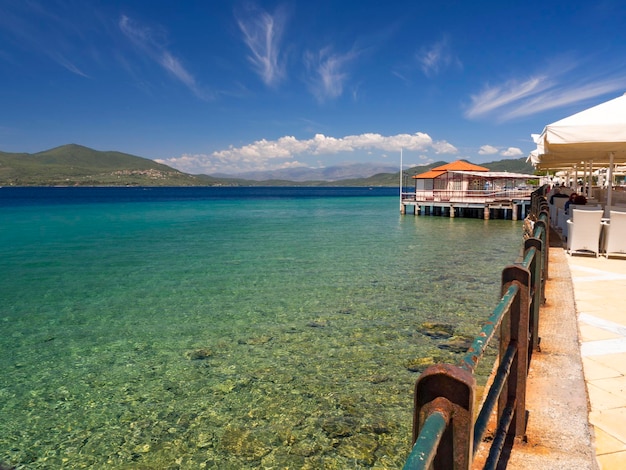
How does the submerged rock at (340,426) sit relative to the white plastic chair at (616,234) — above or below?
below

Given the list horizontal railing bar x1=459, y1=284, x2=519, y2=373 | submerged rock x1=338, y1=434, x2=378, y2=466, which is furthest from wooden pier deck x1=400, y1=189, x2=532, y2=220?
horizontal railing bar x1=459, y1=284, x2=519, y2=373

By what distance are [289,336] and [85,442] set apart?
3602mm

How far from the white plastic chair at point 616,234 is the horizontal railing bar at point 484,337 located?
7201 millimetres

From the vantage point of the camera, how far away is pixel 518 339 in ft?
8.52

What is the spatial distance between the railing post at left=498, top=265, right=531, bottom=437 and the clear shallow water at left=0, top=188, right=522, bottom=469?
1992mm

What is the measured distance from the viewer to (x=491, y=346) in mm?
6859

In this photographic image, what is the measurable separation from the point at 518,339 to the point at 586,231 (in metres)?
7.19

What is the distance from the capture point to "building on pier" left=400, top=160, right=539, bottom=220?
35.4 metres

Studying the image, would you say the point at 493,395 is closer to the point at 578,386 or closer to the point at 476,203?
the point at 578,386

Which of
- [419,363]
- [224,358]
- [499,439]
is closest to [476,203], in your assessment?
[419,363]

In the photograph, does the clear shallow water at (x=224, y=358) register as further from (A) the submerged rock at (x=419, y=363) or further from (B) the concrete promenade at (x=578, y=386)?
(B) the concrete promenade at (x=578, y=386)

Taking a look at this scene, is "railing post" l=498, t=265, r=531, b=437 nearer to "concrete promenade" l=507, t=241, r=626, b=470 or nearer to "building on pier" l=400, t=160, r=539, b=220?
"concrete promenade" l=507, t=241, r=626, b=470

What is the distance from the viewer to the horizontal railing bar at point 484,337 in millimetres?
1397

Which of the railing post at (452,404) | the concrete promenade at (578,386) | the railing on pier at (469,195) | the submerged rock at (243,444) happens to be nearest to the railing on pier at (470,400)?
the railing post at (452,404)
